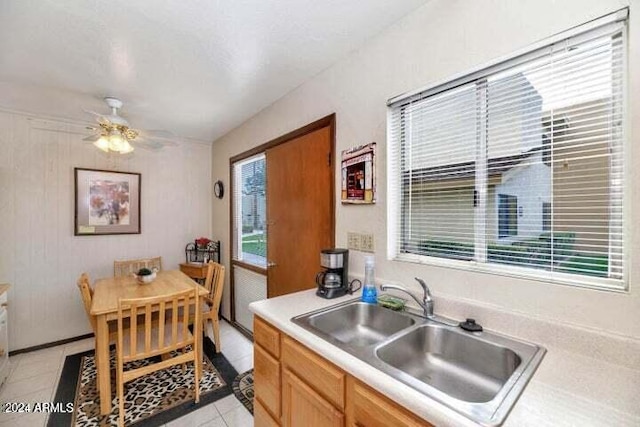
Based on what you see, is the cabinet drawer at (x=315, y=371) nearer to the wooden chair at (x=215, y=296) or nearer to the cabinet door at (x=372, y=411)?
the cabinet door at (x=372, y=411)

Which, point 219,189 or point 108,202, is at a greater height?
point 219,189

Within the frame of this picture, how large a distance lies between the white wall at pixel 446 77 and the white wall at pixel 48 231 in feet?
8.23

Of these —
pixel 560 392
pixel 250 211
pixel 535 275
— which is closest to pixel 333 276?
pixel 535 275

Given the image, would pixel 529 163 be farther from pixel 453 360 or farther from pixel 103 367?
pixel 103 367

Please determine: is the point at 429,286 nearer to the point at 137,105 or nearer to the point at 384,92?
the point at 384,92

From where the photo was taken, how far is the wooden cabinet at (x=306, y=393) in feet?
2.88

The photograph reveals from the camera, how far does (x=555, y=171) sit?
1065mm

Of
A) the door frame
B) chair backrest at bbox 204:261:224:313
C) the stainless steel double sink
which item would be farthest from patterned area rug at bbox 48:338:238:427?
the stainless steel double sink

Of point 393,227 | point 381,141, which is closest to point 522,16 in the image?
point 381,141

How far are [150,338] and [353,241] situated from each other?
5.25 ft

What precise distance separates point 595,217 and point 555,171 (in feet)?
0.68

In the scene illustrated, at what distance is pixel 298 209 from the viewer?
2273mm

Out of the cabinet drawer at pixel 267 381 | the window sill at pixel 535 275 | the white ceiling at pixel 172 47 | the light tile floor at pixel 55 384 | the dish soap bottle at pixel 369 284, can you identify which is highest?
the white ceiling at pixel 172 47

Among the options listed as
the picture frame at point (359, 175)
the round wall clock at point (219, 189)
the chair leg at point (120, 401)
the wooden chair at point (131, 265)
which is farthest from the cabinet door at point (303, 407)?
the round wall clock at point (219, 189)
